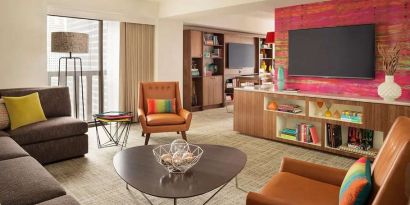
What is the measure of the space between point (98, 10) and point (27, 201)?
171 inches

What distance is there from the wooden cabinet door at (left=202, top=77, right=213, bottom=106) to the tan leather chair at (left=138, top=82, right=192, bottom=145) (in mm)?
2832

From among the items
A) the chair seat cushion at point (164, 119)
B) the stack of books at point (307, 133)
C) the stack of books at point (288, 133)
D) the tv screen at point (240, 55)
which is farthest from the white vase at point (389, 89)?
the tv screen at point (240, 55)

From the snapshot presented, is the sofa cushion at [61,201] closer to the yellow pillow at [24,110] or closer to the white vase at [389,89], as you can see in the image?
the yellow pillow at [24,110]

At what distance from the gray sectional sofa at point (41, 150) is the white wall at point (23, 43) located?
0.89 m

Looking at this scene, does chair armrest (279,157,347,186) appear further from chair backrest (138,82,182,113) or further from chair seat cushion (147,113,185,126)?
chair backrest (138,82,182,113)

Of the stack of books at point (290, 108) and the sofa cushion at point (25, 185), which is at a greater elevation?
the stack of books at point (290, 108)

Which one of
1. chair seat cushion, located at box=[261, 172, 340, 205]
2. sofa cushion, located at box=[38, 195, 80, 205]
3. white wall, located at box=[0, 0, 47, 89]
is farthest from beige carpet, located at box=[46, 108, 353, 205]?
white wall, located at box=[0, 0, 47, 89]

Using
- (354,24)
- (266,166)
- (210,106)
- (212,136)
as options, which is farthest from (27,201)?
(210,106)

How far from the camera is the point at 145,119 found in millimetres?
4543

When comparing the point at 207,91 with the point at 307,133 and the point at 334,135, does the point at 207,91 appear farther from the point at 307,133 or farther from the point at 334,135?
the point at 334,135

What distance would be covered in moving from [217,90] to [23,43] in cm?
486

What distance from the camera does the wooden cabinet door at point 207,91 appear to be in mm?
8092

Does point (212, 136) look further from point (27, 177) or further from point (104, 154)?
point (27, 177)

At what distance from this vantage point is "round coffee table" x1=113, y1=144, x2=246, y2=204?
2080 mm
